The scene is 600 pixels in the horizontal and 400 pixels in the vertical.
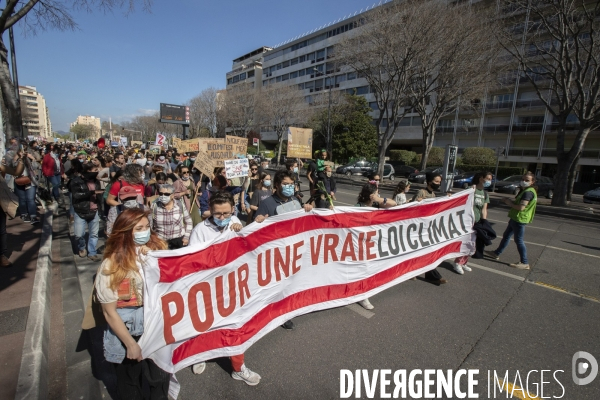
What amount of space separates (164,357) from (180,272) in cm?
62

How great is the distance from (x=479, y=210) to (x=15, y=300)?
6734 mm

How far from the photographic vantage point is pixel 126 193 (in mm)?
4160

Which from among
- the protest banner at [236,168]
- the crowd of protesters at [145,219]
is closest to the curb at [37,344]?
the crowd of protesters at [145,219]

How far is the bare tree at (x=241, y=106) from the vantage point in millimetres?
42438

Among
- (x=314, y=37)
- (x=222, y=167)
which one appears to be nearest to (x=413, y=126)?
(x=314, y=37)

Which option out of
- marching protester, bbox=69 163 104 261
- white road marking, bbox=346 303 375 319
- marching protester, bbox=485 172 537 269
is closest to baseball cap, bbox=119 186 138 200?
marching protester, bbox=69 163 104 261

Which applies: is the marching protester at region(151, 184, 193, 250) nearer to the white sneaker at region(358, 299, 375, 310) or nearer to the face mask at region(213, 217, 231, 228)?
the face mask at region(213, 217, 231, 228)

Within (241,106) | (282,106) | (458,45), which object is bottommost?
(282,106)

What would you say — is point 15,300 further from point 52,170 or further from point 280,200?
point 52,170

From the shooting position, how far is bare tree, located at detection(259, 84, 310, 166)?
40.5 m

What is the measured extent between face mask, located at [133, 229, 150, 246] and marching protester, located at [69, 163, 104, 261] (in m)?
3.48

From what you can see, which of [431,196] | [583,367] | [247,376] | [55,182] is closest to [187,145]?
[55,182]

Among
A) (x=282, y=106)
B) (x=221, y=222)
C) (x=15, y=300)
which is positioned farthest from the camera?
(x=282, y=106)

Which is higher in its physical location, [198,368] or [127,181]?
[127,181]
